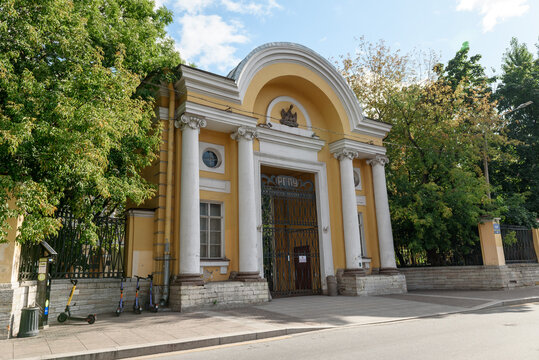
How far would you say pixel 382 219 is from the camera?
54.4 ft

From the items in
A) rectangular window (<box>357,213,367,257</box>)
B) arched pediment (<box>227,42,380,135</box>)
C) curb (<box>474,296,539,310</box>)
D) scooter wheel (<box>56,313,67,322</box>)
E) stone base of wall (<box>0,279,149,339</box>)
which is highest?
arched pediment (<box>227,42,380,135</box>)

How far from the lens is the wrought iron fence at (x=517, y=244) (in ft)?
56.6

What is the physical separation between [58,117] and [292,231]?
33.3 feet

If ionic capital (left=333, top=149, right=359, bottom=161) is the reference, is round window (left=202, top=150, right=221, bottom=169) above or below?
below

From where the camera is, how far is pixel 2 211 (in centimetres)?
687

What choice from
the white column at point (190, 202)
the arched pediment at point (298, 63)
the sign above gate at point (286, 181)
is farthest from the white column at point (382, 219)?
the white column at point (190, 202)

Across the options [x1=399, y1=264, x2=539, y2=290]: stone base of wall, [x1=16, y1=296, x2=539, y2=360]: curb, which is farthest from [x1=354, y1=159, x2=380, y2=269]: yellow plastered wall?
[x1=16, y1=296, x2=539, y2=360]: curb

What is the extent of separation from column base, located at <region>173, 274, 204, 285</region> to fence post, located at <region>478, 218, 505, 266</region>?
12.3 m

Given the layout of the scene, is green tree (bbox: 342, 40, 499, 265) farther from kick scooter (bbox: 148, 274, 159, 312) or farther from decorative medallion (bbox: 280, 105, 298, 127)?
kick scooter (bbox: 148, 274, 159, 312)

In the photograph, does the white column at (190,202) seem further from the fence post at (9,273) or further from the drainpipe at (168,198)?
the fence post at (9,273)

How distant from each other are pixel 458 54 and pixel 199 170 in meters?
18.1

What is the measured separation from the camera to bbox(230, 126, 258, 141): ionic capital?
1320cm

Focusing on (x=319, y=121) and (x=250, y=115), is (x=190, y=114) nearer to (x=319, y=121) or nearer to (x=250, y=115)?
(x=250, y=115)

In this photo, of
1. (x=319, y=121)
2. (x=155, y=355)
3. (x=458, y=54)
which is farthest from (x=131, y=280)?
(x=458, y=54)
